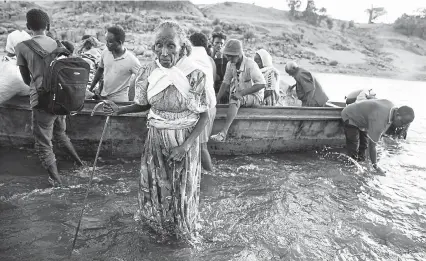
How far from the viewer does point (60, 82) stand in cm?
318

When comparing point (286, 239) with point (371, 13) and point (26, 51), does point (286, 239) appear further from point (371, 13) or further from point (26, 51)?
point (371, 13)

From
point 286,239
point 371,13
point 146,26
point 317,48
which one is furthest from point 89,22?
point 371,13

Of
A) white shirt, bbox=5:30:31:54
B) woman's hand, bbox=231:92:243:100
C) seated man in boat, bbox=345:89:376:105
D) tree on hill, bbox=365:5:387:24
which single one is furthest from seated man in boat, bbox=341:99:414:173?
tree on hill, bbox=365:5:387:24

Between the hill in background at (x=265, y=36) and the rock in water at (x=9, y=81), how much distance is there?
1203cm

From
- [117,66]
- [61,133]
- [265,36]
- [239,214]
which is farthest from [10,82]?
[265,36]

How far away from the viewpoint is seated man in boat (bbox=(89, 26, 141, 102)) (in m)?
4.16

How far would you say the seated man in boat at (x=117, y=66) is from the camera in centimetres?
416

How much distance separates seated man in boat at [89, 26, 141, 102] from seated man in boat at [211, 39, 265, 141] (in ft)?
4.31

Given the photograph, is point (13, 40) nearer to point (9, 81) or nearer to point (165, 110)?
point (9, 81)

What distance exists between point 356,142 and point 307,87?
1351 millimetres

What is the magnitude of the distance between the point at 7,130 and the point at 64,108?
67.9 inches

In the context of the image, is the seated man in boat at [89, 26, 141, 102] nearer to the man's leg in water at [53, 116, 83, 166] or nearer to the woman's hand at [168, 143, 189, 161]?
the man's leg in water at [53, 116, 83, 166]

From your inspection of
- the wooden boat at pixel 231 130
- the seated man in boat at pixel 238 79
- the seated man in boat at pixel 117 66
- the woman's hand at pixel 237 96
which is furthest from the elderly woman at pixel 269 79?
the seated man in boat at pixel 117 66

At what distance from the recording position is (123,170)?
454cm
